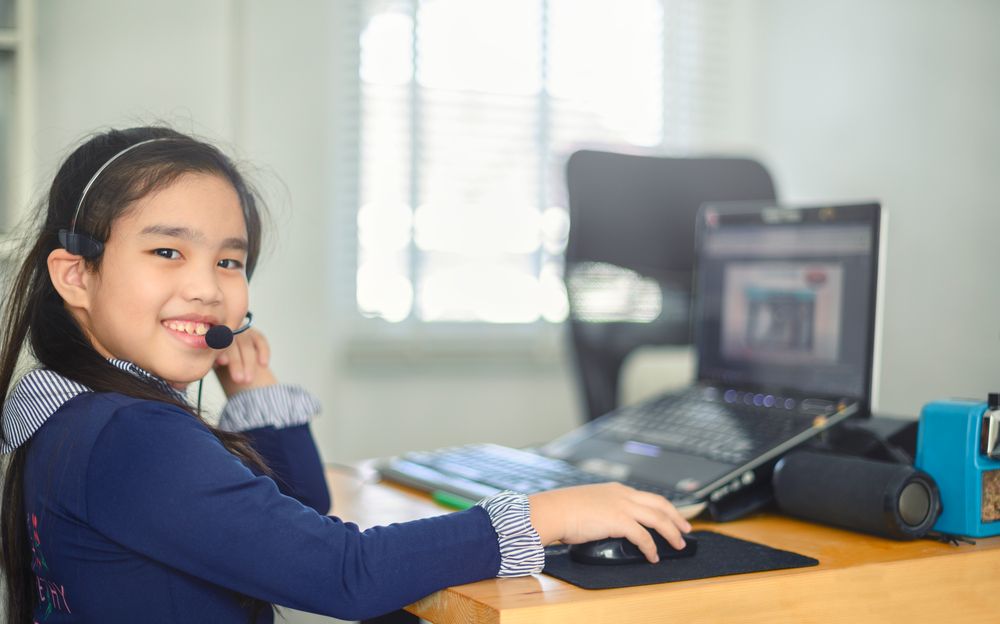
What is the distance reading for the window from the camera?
2225mm

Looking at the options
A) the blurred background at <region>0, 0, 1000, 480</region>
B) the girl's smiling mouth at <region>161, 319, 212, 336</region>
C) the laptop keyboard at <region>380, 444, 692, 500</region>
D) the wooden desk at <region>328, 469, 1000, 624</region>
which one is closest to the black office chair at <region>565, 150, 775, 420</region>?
the blurred background at <region>0, 0, 1000, 480</region>

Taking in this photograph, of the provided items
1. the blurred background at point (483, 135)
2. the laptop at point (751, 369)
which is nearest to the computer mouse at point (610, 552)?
the laptop at point (751, 369)

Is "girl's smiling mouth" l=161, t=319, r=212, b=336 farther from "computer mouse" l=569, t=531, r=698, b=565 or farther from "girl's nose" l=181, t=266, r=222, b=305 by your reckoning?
"computer mouse" l=569, t=531, r=698, b=565

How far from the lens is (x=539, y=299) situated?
7.77 ft

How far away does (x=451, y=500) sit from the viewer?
867 mm

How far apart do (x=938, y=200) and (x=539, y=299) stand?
108cm

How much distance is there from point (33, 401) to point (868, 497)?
2.36 ft

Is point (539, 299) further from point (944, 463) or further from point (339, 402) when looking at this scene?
point (944, 463)

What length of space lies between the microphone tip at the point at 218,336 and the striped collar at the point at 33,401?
8 centimetres

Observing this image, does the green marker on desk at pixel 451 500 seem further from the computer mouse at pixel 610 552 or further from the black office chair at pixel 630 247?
the black office chair at pixel 630 247

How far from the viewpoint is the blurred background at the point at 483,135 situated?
5.31ft

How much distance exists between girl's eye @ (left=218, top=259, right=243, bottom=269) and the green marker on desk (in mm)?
327

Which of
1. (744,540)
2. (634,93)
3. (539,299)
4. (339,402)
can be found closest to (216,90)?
(339,402)

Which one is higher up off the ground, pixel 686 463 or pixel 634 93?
pixel 634 93
